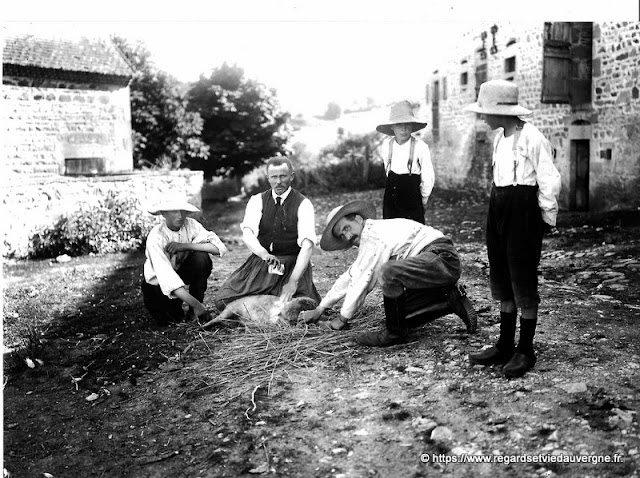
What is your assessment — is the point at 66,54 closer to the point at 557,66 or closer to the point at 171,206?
the point at 557,66

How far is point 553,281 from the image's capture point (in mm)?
6441

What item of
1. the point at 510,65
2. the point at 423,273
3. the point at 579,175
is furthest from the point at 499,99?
the point at 510,65

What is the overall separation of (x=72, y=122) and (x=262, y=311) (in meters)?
10.9

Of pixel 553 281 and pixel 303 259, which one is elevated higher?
pixel 303 259

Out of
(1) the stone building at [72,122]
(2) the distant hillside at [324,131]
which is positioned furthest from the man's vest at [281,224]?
(2) the distant hillside at [324,131]

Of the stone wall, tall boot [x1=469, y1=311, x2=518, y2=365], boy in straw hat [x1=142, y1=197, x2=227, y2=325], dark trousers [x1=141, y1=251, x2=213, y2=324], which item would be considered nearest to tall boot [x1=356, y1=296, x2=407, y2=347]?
tall boot [x1=469, y1=311, x2=518, y2=365]

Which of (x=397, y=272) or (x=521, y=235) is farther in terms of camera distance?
(x=397, y=272)

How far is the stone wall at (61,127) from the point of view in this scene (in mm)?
13234

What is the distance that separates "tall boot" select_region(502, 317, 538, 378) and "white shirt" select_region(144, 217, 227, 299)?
260 cm

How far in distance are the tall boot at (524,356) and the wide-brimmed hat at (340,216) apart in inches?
53.5

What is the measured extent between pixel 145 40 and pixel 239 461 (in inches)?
851

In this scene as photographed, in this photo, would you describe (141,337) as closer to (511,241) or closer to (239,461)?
(239,461)

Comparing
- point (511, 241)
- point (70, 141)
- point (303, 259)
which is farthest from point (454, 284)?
point (70, 141)

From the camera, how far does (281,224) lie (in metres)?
5.21
